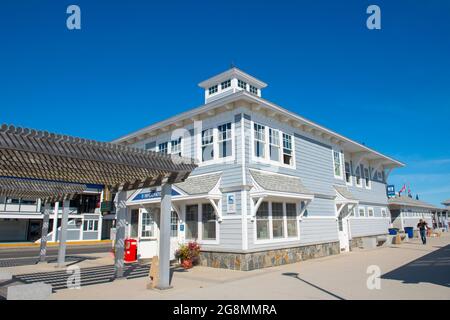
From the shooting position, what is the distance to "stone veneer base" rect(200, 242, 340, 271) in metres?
11.5

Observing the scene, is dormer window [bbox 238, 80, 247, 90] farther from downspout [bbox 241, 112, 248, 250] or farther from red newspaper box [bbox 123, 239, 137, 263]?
red newspaper box [bbox 123, 239, 137, 263]

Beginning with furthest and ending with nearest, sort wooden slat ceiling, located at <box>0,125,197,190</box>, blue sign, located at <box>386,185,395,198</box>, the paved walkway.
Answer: blue sign, located at <box>386,185,395,198</box>
the paved walkway
wooden slat ceiling, located at <box>0,125,197,190</box>

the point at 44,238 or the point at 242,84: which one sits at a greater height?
the point at 242,84

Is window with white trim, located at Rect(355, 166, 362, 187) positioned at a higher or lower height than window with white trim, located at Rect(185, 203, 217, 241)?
higher

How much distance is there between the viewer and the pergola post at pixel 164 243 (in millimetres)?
8383

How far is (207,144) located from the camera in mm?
13922

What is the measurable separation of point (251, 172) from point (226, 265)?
358 cm

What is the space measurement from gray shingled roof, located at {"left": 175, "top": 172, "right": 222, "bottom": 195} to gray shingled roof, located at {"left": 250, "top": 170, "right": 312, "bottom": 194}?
1.64m

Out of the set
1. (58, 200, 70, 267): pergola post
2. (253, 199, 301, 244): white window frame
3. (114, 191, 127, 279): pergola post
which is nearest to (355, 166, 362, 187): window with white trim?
(253, 199, 301, 244): white window frame

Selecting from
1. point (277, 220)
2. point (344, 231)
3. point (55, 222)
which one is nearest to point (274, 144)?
point (277, 220)

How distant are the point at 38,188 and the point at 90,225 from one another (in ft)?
85.8

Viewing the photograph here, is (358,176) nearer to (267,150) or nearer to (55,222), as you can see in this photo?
(267,150)

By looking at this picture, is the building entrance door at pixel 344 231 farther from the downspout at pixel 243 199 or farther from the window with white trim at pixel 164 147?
the window with white trim at pixel 164 147
